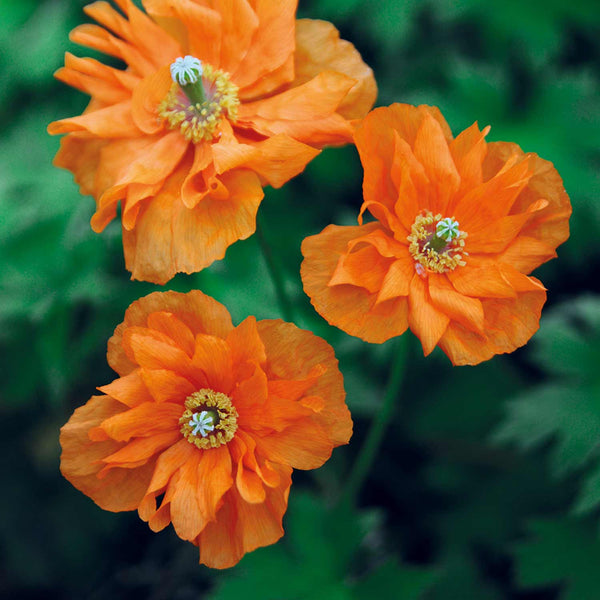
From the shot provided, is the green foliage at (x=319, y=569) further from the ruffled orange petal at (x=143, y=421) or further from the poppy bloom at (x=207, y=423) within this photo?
the ruffled orange petal at (x=143, y=421)

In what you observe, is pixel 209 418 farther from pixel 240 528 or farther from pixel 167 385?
pixel 240 528

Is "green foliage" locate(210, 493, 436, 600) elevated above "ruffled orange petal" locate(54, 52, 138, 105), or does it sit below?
below

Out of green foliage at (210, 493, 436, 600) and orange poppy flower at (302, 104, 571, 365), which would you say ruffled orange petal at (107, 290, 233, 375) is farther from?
green foliage at (210, 493, 436, 600)

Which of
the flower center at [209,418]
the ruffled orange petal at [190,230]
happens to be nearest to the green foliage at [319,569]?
the flower center at [209,418]

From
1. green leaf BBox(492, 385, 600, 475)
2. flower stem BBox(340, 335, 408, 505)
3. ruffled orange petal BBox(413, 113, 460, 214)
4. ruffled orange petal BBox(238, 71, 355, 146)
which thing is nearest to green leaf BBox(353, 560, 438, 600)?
flower stem BBox(340, 335, 408, 505)

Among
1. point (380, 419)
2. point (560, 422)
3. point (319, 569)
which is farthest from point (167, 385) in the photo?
point (560, 422)

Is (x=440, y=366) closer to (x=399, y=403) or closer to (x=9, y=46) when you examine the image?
(x=399, y=403)
